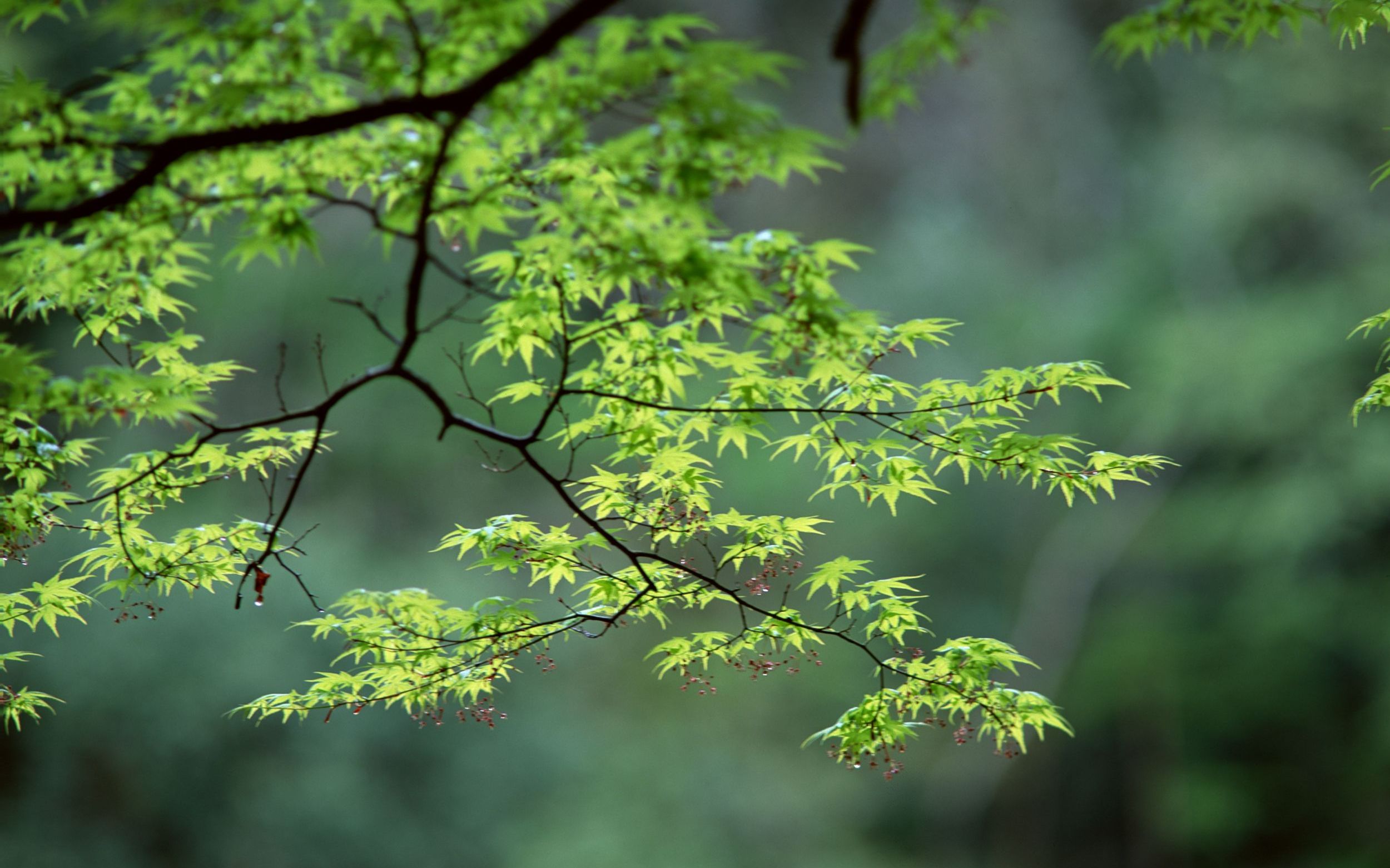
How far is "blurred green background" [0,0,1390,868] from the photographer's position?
22.9 feet

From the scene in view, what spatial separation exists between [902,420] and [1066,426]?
26.3ft

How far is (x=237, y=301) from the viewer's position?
9430 mm

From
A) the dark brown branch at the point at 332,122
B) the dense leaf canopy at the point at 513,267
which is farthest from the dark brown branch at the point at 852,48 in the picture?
the dark brown branch at the point at 332,122

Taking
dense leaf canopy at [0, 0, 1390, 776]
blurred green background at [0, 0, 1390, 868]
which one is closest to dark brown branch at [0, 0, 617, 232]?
dense leaf canopy at [0, 0, 1390, 776]

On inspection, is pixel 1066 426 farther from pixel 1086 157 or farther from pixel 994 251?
pixel 1086 157

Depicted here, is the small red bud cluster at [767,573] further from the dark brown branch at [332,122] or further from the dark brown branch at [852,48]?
the dark brown branch at [332,122]

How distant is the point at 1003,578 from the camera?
9.91 meters

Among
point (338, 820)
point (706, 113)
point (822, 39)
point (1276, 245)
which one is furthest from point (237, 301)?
point (1276, 245)

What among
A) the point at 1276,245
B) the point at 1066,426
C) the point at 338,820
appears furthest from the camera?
the point at 1066,426

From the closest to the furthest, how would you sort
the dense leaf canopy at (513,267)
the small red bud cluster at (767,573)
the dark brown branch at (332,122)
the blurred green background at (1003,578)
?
the dark brown branch at (332,122), the dense leaf canopy at (513,267), the small red bud cluster at (767,573), the blurred green background at (1003,578)

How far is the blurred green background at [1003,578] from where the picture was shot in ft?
22.9

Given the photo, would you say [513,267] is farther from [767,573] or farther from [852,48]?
[767,573]

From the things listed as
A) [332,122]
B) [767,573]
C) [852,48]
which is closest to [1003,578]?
[767,573]

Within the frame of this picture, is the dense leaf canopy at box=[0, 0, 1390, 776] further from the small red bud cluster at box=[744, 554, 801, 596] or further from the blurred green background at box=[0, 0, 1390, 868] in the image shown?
the blurred green background at box=[0, 0, 1390, 868]
